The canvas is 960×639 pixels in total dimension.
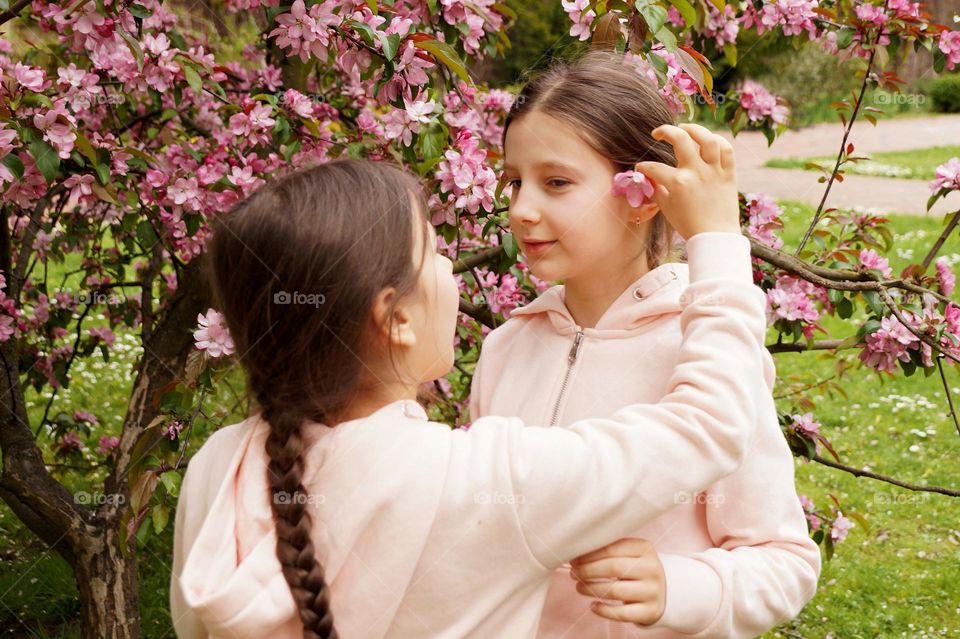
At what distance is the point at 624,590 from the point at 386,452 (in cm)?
32

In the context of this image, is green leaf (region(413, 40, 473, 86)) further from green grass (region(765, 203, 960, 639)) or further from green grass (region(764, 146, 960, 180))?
green grass (region(764, 146, 960, 180))

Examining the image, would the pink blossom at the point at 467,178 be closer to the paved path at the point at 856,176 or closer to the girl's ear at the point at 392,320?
the girl's ear at the point at 392,320

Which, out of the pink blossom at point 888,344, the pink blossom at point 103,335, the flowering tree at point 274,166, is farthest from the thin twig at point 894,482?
the pink blossom at point 103,335

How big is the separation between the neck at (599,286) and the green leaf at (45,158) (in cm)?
Result: 104

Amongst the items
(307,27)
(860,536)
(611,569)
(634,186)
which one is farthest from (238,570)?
(860,536)

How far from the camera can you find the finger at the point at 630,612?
3.68ft

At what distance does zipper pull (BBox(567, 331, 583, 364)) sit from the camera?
148 centimetres

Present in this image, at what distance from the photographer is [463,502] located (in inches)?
41.3

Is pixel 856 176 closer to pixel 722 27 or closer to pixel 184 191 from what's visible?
pixel 722 27

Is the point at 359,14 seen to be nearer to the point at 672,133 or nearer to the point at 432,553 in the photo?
the point at 672,133

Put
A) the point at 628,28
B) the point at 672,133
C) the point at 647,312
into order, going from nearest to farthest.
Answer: the point at 672,133 < the point at 647,312 < the point at 628,28

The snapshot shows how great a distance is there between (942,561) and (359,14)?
3.19m

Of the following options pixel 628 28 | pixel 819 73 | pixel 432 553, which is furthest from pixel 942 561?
pixel 819 73

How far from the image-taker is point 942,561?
3811 millimetres
